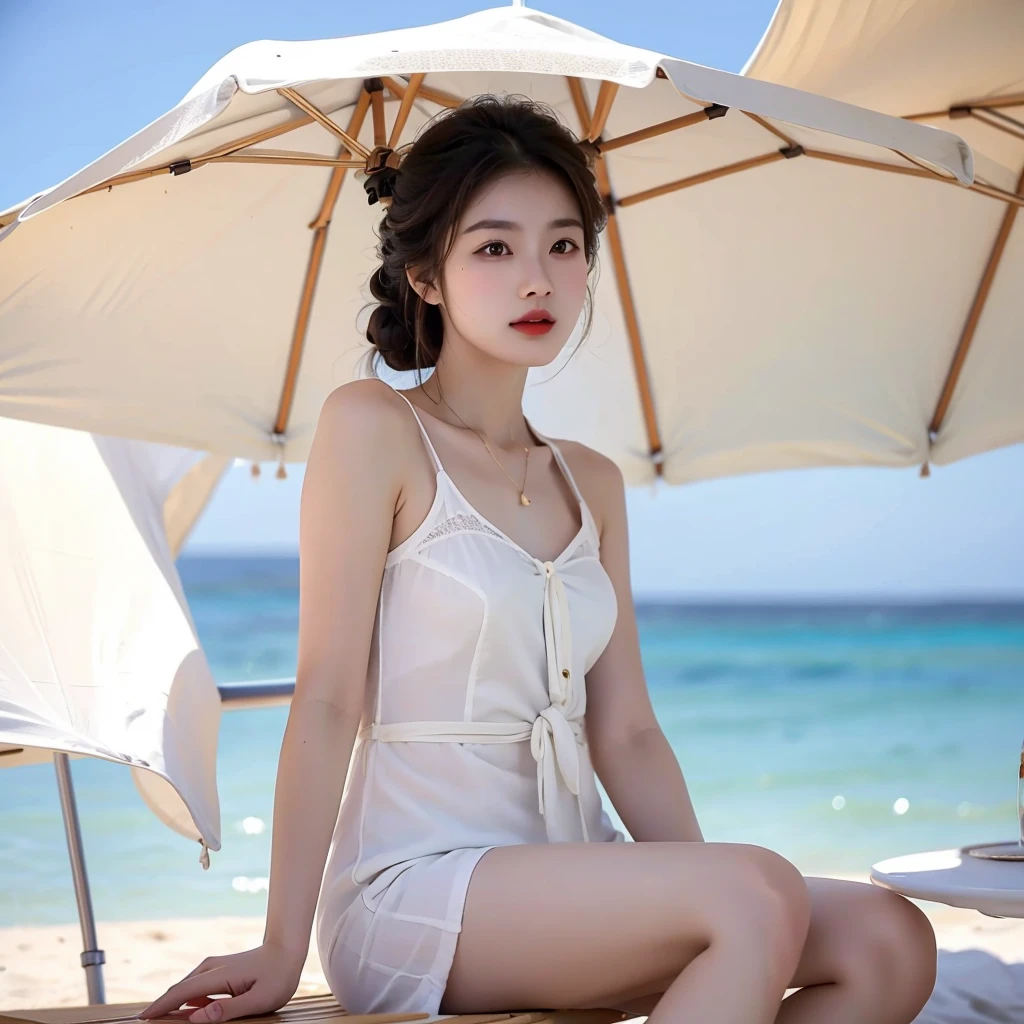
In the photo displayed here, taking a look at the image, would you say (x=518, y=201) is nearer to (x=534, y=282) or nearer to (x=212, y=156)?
(x=534, y=282)

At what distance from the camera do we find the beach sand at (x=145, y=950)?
188 inches

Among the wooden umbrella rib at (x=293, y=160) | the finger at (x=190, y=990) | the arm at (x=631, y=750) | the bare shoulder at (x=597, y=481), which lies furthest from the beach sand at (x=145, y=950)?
the wooden umbrella rib at (x=293, y=160)

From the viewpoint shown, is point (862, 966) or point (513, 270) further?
point (513, 270)

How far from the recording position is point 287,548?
26.7 m

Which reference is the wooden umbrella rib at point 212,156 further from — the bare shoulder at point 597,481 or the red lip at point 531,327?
the bare shoulder at point 597,481

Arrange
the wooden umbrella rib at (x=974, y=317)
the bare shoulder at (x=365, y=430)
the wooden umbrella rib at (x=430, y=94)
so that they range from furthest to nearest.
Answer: the wooden umbrella rib at (x=974, y=317) < the wooden umbrella rib at (x=430, y=94) < the bare shoulder at (x=365, y=430)

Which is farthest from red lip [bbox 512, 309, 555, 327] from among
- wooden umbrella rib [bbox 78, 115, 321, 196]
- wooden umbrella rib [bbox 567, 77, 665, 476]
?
wooden umbrella rib [bbox 567, 77, 665, 476]

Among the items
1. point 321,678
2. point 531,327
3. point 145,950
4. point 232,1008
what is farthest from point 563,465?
point 145,950

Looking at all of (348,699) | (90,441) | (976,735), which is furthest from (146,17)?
(348,699)

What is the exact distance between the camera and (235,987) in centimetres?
178

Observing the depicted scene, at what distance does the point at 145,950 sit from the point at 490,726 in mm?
4635

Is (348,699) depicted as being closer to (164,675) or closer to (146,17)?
(164,675)

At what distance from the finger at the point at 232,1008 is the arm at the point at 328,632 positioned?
0.07 metres

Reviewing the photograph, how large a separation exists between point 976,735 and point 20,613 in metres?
Result: 13.8
